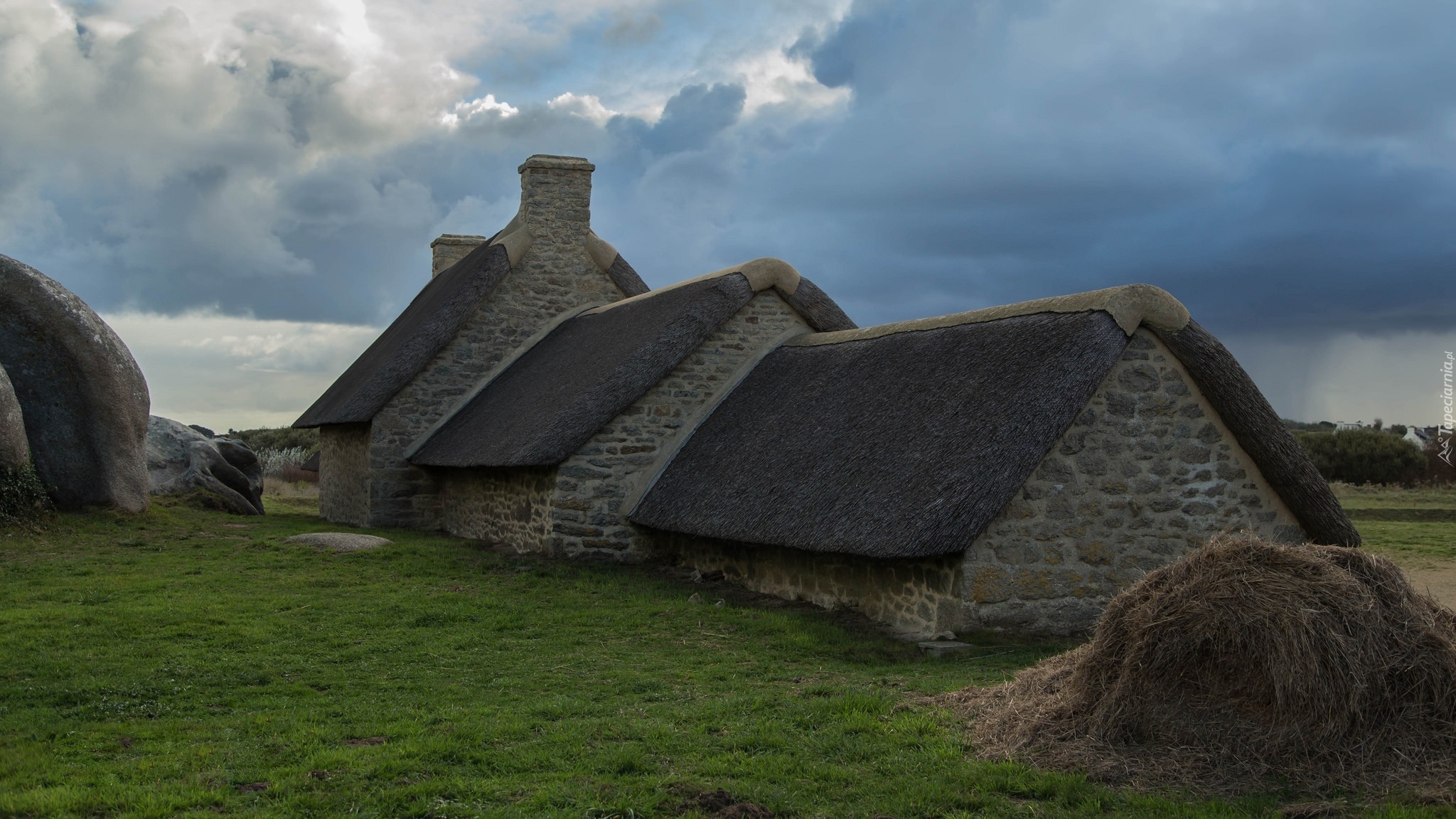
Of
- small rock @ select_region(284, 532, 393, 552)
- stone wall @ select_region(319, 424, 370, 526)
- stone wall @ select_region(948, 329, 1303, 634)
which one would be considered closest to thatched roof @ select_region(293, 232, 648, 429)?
stone wall @ select_region(319, 424, 370, 526)

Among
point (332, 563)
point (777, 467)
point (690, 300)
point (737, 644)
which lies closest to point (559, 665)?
point (737, 644)

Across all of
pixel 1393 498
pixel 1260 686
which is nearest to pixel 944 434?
pixel 1260 686

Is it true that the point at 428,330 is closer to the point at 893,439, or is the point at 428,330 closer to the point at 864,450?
the point at 864,450

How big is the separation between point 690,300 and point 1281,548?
30.3 feet

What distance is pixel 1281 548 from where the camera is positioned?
226 inches

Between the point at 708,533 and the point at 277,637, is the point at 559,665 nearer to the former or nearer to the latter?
the point at 277,637

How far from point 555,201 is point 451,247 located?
6.00 m

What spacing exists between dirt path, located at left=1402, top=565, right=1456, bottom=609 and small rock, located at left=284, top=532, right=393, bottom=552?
11.9m

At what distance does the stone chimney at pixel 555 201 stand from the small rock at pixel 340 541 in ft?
21.7

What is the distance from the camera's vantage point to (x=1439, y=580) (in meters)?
13.7

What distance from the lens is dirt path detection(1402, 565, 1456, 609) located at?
39.2ft

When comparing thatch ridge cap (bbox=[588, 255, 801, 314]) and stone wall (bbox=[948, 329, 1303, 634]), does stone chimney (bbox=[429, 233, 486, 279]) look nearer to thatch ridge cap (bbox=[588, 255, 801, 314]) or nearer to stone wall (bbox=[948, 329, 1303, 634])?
thatch ridge cap (bbox=[588, 255, 801, 314])

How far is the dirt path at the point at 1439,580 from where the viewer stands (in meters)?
12.0

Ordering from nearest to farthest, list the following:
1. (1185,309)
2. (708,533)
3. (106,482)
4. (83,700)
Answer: (83,700), (1185,309), (708,533), (106,482)
